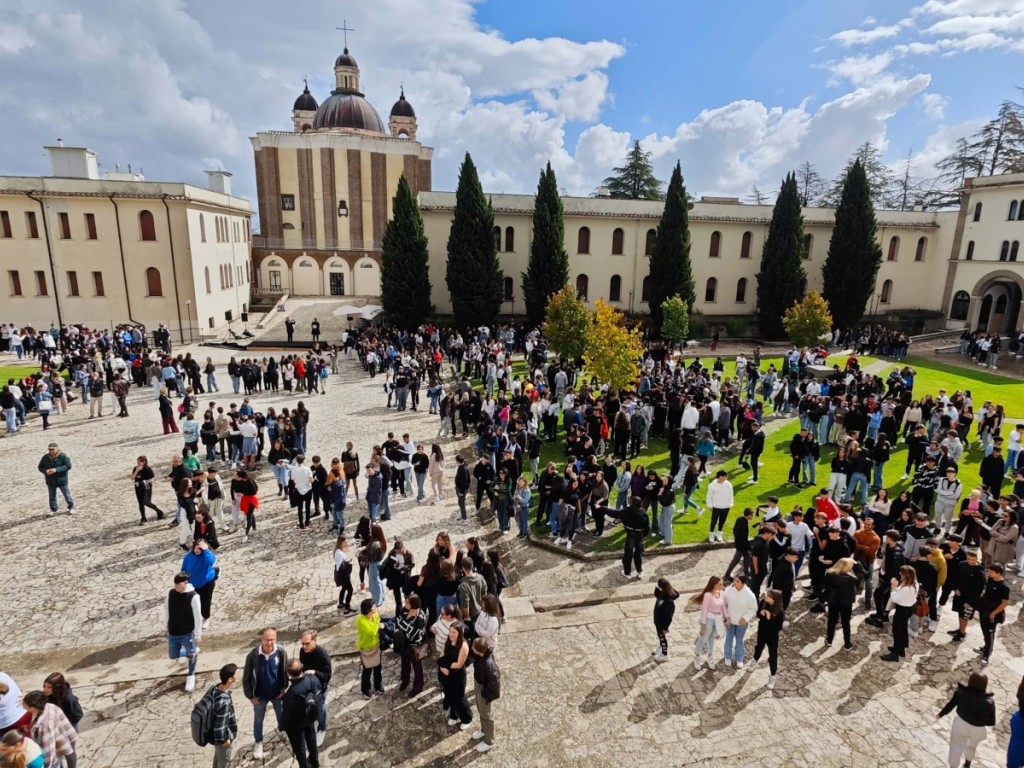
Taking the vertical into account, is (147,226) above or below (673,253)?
above

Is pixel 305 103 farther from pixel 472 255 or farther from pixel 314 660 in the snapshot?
pixel 314 660

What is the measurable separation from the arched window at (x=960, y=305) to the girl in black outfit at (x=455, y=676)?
142 feet

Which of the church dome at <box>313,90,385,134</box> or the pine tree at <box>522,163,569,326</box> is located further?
the church dome at <box>313,90,385,134</box>

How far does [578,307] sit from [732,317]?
18.9m

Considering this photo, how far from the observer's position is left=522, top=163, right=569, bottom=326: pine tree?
35719 mm

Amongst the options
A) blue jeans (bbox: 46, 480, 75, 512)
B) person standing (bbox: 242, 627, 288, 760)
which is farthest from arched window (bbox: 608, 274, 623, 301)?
person standing (bbox: 242, 627, 288, 760)

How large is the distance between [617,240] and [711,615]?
34554 millimetres

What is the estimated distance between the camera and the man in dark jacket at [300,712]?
237 inches

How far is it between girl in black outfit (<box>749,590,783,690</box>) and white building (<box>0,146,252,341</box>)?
33.4 m

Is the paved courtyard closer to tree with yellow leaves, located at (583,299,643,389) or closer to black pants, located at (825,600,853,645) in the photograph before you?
black pants, located at (825,600,853,645)

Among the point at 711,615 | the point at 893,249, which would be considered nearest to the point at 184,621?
the point at 711,615

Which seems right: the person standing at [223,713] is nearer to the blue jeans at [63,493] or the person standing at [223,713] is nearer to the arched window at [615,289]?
the blue jeans at [63,493]

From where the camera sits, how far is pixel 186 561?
332 inches

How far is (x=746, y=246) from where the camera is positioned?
4066 centimetres
